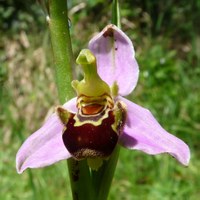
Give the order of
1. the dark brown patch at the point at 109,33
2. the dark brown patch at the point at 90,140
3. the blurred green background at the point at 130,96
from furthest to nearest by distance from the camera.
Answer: the blurred green background at the point at 130,96 < the dark brown patch at the point at 109,33 < the dark brown patch at the point at 90,140

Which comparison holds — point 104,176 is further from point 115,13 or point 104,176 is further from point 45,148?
point 115,13

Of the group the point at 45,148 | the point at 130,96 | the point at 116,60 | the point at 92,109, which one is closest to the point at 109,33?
the point at 116,60

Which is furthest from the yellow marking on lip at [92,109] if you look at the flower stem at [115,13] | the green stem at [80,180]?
the flower stem at [115,13]

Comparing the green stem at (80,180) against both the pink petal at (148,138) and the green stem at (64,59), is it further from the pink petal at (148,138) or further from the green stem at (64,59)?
the pink petal at (148,138)

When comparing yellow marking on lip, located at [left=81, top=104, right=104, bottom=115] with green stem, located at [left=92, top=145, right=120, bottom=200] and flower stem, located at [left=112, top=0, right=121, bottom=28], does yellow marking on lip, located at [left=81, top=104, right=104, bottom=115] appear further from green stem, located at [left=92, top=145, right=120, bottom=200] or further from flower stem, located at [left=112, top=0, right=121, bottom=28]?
flower stem, located at [left=112, top=0, right=121, bottom=28]

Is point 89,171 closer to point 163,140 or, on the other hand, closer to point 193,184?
point 163,140

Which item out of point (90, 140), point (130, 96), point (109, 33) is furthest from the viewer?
point (130, 96)
